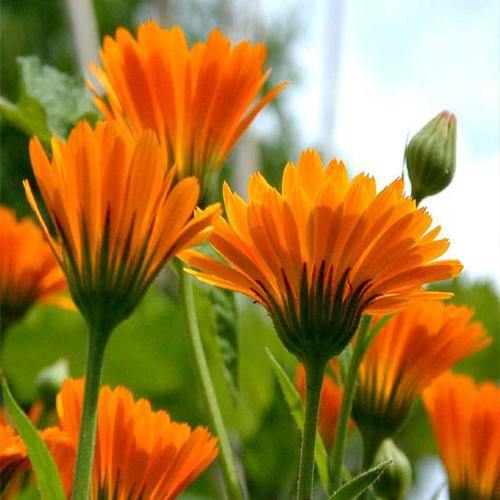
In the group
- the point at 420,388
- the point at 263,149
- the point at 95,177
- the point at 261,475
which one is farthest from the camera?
the point at 263,149

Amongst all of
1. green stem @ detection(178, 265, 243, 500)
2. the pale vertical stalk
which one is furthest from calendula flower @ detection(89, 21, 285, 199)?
the pale vertical stalk

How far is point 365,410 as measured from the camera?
0.30 meters

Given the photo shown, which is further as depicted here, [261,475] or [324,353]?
[261,475]

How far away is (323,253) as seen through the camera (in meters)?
0.22

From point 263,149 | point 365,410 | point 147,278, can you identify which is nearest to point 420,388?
point 365,410

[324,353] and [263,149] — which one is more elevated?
[263,149]

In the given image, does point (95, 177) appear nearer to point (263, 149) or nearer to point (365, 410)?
point (365, 410)

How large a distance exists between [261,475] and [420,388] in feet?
0.42

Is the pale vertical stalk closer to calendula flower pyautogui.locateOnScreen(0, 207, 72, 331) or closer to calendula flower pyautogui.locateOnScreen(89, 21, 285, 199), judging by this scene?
calendula flower pyautogui.locateOnScreen(0, 207, 72, 331)

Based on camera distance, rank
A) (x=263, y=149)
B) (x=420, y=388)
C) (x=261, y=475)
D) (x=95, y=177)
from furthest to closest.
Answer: (x=263, y=149) → (x=261, y=475) → (x=420, y=388) → (x=95, y=177)

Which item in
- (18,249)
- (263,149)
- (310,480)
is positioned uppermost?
(263,149)

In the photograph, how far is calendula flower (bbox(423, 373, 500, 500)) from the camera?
0.99 ft

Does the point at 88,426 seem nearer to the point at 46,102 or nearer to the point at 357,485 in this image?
the point at 357,485

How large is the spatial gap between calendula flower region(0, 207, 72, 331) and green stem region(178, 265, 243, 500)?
12 centimetres
